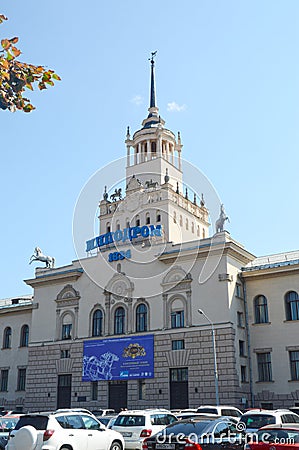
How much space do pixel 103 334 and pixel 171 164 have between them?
24201 millimetres

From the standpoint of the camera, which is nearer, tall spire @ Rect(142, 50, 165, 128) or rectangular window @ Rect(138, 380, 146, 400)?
rectangular window @ Rect(138, 380, 146, 400)

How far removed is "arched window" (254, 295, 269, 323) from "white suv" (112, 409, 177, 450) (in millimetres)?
18560

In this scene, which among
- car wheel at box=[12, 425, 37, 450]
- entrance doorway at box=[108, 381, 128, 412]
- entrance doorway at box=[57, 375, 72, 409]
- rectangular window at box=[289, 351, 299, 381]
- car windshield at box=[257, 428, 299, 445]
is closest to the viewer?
car windshield at box=[257, 428, 299, 445]

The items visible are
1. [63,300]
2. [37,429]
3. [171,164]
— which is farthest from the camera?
[171,164]

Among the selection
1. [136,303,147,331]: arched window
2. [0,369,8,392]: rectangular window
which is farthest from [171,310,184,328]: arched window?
[0,369,8,392]: rectangular window

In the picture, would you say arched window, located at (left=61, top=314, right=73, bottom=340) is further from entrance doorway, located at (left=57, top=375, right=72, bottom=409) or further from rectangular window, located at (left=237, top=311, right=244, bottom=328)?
rectangular window, located at (left=237, top=311, right=244, bottom=328)

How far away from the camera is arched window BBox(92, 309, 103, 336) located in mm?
43709

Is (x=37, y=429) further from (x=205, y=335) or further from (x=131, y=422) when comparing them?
(x=205, y=335)

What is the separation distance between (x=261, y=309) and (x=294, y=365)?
4.81 m

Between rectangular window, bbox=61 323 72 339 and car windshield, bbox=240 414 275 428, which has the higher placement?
rectangular window, bbox=61 323 72 339

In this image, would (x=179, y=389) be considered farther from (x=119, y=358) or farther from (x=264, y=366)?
(x=264, y=366)

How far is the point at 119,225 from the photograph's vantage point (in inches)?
2140

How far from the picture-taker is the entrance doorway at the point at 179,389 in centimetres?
3784

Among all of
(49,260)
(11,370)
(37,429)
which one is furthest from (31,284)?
(37,429)
